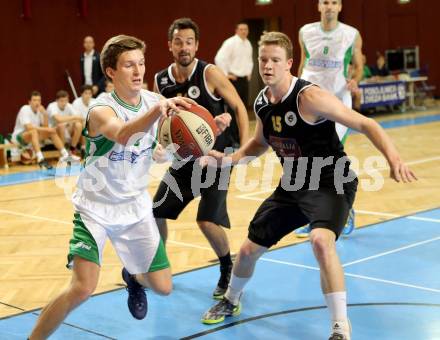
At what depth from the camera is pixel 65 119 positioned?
14172 millimetres

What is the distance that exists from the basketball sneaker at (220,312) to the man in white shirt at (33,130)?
879 centimetres

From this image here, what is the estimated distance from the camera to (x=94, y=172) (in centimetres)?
457

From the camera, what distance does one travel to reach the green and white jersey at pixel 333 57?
7.95 m

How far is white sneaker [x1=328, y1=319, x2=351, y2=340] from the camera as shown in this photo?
4441 mm

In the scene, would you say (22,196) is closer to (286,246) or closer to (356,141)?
(286,246)

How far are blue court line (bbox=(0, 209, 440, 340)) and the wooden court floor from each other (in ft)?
1.34

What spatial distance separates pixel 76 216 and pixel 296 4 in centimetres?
1831

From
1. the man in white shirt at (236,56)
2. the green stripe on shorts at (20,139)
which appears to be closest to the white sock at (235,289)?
the green stripe on shorts at (20,139)

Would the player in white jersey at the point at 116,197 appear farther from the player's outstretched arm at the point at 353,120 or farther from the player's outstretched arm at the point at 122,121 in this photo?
the player's outstretched arm at the point at 353,120

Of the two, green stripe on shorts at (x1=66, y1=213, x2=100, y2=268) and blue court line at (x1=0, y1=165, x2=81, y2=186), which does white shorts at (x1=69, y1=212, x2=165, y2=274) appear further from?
blue court line at (x1=0, y1=165, x2=81, y2=186)

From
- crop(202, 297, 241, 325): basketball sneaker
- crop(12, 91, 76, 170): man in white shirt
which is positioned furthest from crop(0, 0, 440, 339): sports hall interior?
crop(12, 91, 76, 170): man in white shirt

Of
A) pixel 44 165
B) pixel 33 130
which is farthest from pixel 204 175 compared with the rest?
pixel 33 130

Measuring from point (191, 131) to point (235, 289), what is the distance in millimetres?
1250

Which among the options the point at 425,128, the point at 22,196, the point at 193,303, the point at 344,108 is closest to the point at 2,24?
the point at 22,196
